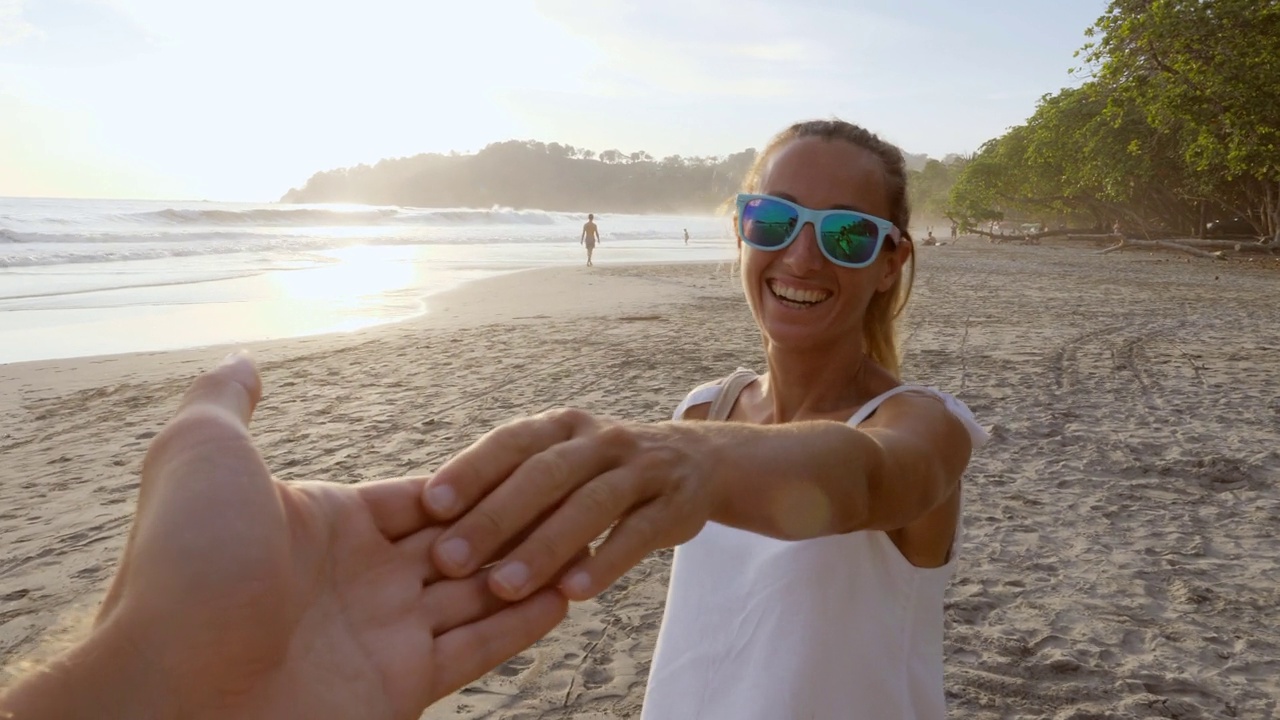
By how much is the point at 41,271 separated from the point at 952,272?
23.0 m

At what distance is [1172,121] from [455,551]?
29.1 meters

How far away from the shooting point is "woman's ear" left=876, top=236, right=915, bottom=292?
2.23 meters

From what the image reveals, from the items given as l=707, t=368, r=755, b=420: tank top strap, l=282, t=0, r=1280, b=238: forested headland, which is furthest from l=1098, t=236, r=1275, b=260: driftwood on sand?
l=707, t=368, r=755, b=420: tank top strap

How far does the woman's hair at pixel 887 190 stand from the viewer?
2146mm

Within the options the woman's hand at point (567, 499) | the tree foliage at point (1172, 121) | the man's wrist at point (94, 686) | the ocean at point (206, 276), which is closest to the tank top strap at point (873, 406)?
the woman's hand at point (567, 499)

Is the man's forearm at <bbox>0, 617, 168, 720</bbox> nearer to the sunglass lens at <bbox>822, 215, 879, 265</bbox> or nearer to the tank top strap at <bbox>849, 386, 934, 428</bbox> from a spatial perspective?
the tank top strap at <bbox>849, 386, 934, 428</bbox>

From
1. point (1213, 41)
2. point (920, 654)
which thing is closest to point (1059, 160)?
point (1213, 41)

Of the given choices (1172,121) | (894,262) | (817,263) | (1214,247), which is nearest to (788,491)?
(817,263)

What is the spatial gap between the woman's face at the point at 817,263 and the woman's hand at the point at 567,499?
1015 millimetres

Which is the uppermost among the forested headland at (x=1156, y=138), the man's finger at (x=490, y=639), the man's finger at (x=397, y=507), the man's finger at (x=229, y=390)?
the forested headland at (x=1156, y=138)

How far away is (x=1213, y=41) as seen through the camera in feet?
67.5

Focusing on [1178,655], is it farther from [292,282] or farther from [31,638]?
[292,282]

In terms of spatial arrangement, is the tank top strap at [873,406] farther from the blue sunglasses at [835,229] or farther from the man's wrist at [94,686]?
the man's wrist at [94,686]

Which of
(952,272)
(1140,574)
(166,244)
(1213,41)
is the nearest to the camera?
(1140,574)
